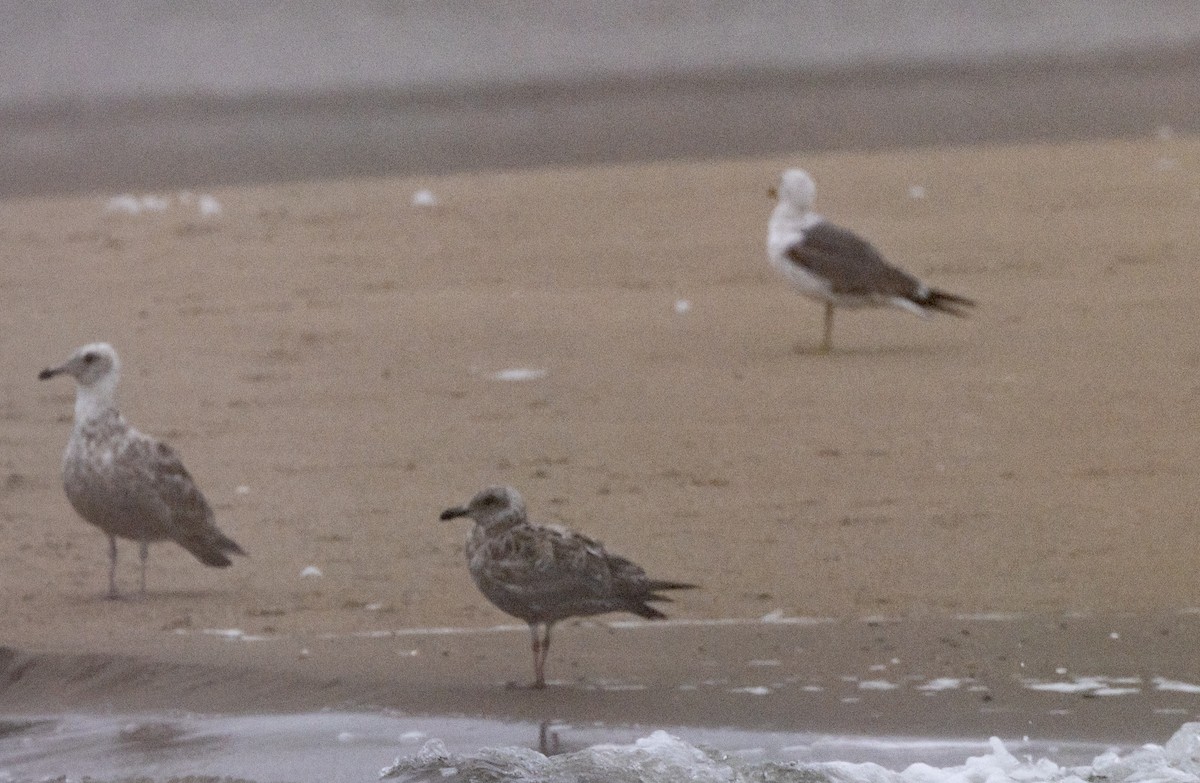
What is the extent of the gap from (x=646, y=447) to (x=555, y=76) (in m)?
17.5

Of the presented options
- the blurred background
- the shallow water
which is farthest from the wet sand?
A: the blurred background

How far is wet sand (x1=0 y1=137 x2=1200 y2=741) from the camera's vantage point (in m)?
7.32

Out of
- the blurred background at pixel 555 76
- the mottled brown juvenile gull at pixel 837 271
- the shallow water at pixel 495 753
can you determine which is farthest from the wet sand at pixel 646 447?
the blurred background at pixel 555 76

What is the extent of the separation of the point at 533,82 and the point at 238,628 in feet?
64.5

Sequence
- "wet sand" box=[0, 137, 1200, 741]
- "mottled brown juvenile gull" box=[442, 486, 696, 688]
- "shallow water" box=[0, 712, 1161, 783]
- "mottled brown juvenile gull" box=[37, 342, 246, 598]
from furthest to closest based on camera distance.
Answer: "mottled brown juvenile gull" box=[37, 342, 246, 598]
"wet sand" box=[0, 137, 1200, 741]
"mottled brown juvenile gull" box=[442, 486, 696, 688]
"shallow water" box=[0, 712, 1161, 783]

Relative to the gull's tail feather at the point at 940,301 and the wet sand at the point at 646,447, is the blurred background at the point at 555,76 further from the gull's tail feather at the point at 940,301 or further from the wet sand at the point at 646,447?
the gull's tail feather at the point at 940,301

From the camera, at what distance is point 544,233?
633 inches

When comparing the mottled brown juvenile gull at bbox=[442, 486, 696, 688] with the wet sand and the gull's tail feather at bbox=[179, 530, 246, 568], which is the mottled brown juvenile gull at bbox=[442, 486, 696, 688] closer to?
the wet sand

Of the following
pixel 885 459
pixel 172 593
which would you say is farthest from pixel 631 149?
pixel 172 593

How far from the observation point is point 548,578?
23.5 feet

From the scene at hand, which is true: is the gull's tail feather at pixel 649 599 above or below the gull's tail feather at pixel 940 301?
below

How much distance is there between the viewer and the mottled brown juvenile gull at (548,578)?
23.6 ft

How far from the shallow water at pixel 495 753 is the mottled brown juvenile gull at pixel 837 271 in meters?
5.70

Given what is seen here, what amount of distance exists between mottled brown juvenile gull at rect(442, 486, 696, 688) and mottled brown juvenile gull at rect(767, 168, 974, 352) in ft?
16.7
